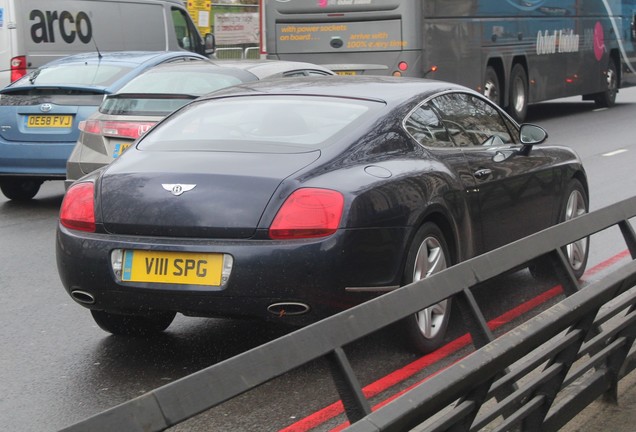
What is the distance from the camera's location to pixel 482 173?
6.81 meters

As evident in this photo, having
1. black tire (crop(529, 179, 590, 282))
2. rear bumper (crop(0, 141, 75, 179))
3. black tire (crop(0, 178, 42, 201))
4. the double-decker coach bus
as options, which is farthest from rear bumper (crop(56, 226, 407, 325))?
the double-decker coach bus

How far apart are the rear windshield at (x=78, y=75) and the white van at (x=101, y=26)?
18.3 ft

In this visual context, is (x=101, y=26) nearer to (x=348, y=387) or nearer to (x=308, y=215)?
(x=308, y=215)

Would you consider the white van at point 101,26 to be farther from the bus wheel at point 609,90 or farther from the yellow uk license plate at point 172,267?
the yellow uk license plate at point 172,267

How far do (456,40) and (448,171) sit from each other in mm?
Result: 13023

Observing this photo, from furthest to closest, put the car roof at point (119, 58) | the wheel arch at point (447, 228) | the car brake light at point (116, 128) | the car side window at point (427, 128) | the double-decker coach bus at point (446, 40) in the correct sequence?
the double-decker coach bus at point (446, 40) → the car roof at point (119, 58) → the car brake light at point (116, 128) → the car side window at point (427, 128) → the wheel arch at point (447, 228)

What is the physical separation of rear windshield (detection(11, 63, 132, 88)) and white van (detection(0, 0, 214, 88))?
5.57 m

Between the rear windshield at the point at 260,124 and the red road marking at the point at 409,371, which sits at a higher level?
the rear windshield at the point at 260,124

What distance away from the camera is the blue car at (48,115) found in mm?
11469

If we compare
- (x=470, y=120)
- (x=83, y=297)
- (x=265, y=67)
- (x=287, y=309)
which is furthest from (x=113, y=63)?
(x=287, y=309)

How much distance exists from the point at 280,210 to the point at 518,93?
1650cm

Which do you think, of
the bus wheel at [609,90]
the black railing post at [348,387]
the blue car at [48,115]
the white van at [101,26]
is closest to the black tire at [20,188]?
the blue car at [48,115]

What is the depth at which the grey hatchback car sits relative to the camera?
1025cm

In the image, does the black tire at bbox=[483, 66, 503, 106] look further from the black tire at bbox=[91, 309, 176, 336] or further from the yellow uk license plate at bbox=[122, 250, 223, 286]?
the yellow uk license plate at bbox=[122, 250, 223, 286]
